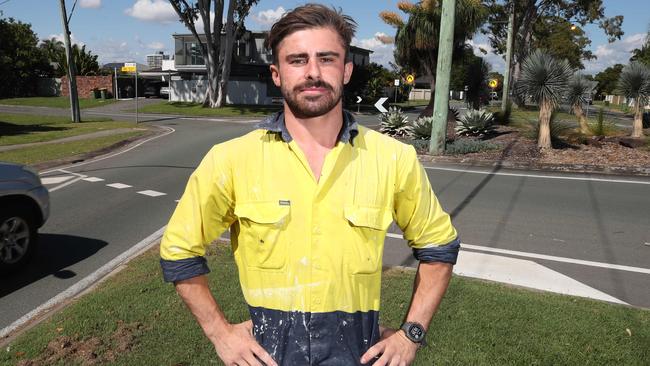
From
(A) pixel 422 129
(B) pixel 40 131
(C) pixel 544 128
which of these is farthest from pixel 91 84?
(C) pixel 544 128

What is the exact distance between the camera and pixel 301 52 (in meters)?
1.79

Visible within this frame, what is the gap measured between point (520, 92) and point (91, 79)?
4757 cm

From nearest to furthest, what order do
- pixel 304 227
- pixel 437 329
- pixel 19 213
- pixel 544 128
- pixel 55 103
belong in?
pixel 304 227
pixel 437 329
pixel 19 213
pixel 544 128
pixel 55 103

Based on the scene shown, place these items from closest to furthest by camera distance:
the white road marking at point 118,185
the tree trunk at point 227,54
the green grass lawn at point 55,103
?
the white road marking at point 118,185
the tree trunk at point 227,54
the green grass lawn at point 55,103

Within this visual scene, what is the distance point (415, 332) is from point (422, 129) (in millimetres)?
16534

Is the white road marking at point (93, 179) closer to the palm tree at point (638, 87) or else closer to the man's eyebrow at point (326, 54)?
the man's eyebrow at point (326, 54)

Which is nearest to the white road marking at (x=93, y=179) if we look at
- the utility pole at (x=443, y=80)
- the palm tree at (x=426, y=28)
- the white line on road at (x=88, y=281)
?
the white line on road at (x=88, y=281)

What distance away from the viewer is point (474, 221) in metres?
8.06

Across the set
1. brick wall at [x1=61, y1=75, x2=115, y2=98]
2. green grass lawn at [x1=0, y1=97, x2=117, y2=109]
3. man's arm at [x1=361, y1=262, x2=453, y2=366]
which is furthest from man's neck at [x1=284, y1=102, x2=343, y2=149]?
brick wall at [x1=61, y1=75, x2=115, y2=98]

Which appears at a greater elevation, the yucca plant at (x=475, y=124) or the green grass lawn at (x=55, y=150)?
the yucca plant at (x=475, y=124)

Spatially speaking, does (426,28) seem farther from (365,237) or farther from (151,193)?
(365,237)

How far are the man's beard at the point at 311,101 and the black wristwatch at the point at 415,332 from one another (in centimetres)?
83

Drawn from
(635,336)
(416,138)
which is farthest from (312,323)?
(416,138)

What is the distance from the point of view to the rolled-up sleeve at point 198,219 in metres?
1.76
